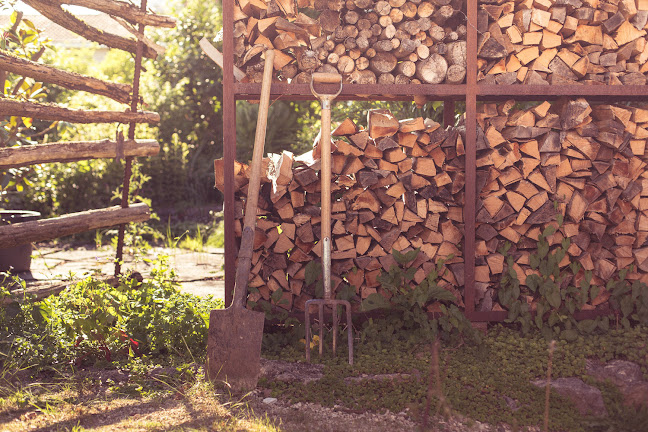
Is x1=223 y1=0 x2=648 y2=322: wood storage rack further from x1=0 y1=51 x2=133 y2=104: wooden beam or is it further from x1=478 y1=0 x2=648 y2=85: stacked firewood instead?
x1=0 y1=51 x2=133 y2=104: wooden beam

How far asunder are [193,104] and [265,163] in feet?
22.6

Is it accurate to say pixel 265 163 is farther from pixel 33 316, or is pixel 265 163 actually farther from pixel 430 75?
pixel 33 316

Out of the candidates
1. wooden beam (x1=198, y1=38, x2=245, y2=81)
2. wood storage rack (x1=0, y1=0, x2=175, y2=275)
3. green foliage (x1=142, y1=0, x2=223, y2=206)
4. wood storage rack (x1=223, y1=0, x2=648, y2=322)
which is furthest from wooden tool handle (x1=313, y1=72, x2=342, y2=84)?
green foliage (x1=142, y1=0, x2=223, y2=206)

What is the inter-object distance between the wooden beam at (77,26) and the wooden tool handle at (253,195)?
1.78m

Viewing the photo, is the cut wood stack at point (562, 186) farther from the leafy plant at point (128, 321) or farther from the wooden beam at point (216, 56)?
the leafy plant at point (128, 321)

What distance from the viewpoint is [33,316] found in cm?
351

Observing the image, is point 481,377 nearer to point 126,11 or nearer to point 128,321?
point 128,321

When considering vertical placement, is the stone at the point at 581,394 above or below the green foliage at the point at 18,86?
below

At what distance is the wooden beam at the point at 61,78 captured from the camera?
4.04 meters

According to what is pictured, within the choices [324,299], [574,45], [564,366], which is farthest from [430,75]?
[564,366]

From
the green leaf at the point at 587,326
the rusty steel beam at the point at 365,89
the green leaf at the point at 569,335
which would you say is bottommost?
the green leaf at the point at 569,335

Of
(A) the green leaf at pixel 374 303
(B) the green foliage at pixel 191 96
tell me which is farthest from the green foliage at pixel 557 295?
(B) the green foliage at pixel 191 96

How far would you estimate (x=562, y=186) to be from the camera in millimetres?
3906

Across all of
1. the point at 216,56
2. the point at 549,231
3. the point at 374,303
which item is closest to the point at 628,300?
the point at 549,231
